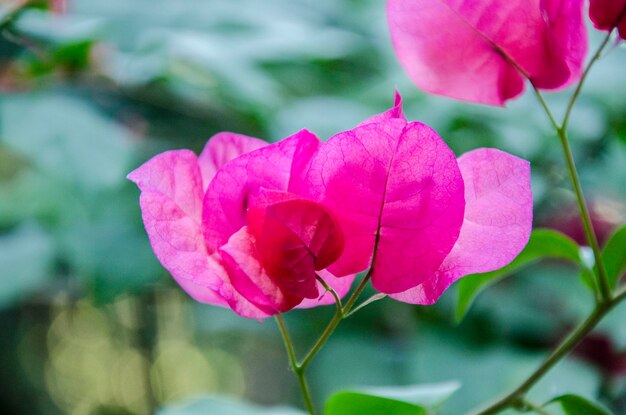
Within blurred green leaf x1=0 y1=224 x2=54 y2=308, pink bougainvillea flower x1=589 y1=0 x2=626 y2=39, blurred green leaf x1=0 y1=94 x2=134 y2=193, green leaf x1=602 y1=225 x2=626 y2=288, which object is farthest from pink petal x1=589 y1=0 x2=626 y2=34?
blurred green leaf x1=0 y1=224 x2=54 y2=308

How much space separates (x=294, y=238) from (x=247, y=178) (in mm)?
31

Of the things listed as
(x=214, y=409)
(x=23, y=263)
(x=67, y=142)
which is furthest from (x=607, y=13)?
(x=23, y=263)

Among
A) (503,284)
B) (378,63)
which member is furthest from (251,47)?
(503,284)

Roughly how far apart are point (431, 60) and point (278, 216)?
129 millimetres

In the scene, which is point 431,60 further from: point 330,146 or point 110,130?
point 110,130

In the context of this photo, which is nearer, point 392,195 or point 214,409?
point 392,195

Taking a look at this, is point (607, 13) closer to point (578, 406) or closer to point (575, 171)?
point (575, 171)

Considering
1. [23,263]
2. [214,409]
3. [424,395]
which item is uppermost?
[424,395]

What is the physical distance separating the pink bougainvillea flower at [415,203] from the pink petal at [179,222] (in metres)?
0.05

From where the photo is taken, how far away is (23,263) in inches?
34.6

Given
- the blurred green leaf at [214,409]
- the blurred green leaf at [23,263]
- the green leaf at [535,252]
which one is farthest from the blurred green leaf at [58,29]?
the green leaf at [535,252]

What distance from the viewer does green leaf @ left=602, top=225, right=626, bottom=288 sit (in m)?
0.38

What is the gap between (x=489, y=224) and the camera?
284 millimetres

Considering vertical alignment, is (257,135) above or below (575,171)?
below
